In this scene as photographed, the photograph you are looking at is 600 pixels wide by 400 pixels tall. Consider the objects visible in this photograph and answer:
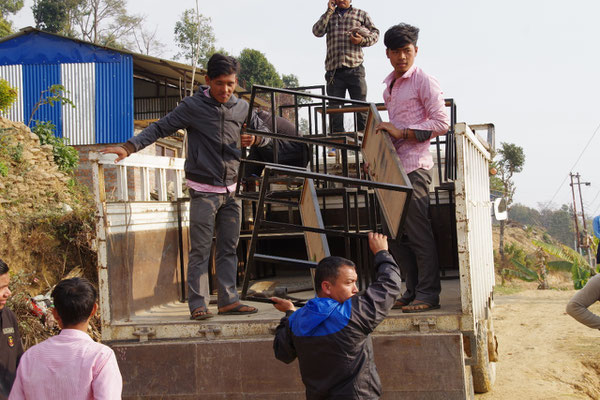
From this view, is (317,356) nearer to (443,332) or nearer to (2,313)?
(443,332)

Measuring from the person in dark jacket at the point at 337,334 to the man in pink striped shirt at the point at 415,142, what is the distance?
1034 millimetres

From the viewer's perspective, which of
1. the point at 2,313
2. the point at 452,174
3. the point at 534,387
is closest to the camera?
the point at 2,313

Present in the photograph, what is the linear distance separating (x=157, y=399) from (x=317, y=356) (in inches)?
52.5

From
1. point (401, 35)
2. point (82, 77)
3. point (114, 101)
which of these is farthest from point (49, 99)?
point (401, 35)

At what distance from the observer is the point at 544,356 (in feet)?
22.8

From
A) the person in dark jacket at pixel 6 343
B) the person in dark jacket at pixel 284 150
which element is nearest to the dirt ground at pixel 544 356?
the person in dark jacket at pixel 284 150

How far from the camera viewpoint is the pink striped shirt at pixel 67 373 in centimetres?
204

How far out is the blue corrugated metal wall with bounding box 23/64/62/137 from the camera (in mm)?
17844

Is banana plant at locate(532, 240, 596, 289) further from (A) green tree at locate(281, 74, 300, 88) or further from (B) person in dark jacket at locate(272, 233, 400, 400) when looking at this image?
(A) green tree at locate(281, 74, 300, 88)

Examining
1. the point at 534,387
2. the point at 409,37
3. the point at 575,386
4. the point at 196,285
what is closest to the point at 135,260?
the point at 196,285

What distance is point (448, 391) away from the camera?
10.0ft

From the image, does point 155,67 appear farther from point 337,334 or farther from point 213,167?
point 337,334

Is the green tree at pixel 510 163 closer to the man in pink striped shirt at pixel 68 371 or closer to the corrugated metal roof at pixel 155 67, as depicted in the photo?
the corrugated metal roof at pixel 155 67

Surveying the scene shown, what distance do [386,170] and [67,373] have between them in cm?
207
